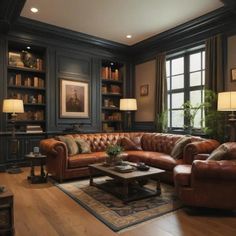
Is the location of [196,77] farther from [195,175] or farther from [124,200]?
[124,200]

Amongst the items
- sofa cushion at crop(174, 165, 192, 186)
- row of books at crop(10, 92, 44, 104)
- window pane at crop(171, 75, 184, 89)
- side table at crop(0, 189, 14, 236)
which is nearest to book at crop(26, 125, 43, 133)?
row of books at crop(10, 92, 44, 104)

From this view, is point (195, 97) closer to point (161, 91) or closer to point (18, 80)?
point (161, 91)

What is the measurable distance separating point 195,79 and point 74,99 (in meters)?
3.12

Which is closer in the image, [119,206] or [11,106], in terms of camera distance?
[119,206]

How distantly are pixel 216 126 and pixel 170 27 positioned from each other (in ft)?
8.46

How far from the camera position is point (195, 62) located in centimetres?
535

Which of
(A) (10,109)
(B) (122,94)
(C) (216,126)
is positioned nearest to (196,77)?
(C) (216,126)

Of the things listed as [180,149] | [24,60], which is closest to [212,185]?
[180,149]

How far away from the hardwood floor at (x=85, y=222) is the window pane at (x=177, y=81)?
11.8 feet

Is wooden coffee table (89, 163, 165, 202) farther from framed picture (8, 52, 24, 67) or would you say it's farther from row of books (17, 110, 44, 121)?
framed picture (8, 52, 24, 67)

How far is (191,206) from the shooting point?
279cm

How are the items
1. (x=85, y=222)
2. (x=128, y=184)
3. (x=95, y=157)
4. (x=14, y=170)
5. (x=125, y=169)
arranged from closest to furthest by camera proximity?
(x=85, y=222) < (x=125, y=169) < (x=128, y=184) < (x=95, y=157) < (x=14, y=170)

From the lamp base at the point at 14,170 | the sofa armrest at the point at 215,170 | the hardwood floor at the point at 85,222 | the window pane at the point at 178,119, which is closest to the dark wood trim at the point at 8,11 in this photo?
the lamp base at the point at 14,170

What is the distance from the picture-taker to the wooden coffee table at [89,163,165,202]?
9.80ft
